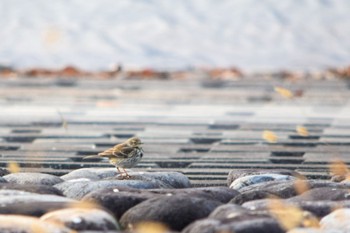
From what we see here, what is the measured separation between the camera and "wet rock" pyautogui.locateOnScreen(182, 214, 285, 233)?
17.5 ft

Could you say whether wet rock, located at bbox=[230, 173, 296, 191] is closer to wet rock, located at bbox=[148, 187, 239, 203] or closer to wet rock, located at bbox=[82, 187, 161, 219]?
wet rock, located at bbox=[148, 187, 239, 203]

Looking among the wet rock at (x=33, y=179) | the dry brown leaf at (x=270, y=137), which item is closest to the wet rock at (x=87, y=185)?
the wet rock at (x=33, y=179)

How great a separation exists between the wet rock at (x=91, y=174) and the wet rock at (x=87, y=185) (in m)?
0.51

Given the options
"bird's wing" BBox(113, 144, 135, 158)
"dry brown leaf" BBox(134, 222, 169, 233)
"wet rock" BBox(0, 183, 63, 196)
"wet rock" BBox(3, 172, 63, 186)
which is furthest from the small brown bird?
"dry brown leaf" BBox(134, 222, 169, 233)

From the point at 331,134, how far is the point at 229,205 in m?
5.26

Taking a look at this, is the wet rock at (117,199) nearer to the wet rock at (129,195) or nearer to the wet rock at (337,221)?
the wet rock at (129,195)

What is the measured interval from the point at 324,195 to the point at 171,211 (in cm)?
84

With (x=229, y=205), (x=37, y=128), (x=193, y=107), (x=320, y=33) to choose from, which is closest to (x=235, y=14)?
(x=320, y=33)

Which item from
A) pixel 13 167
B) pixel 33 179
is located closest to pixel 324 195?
pixel 33 179

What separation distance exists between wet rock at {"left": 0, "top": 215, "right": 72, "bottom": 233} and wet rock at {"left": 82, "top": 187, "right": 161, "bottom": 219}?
688mm

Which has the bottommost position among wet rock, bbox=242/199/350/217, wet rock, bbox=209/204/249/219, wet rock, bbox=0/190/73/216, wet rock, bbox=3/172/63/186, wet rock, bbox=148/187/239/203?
wet rock, bbox=242/199/350/217

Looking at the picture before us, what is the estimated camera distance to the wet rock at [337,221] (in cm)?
553

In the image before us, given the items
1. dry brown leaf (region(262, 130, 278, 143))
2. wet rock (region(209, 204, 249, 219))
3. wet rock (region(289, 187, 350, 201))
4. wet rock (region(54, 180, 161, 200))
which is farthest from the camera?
dry brown leaf (region(262, 130, 278, 143))

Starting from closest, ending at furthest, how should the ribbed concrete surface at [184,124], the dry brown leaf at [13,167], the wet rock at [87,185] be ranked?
1. the wet rock at [87,185]
2. the dry brown leaf at [13,167]
3. the ribbed concrete surface at [184,124]
